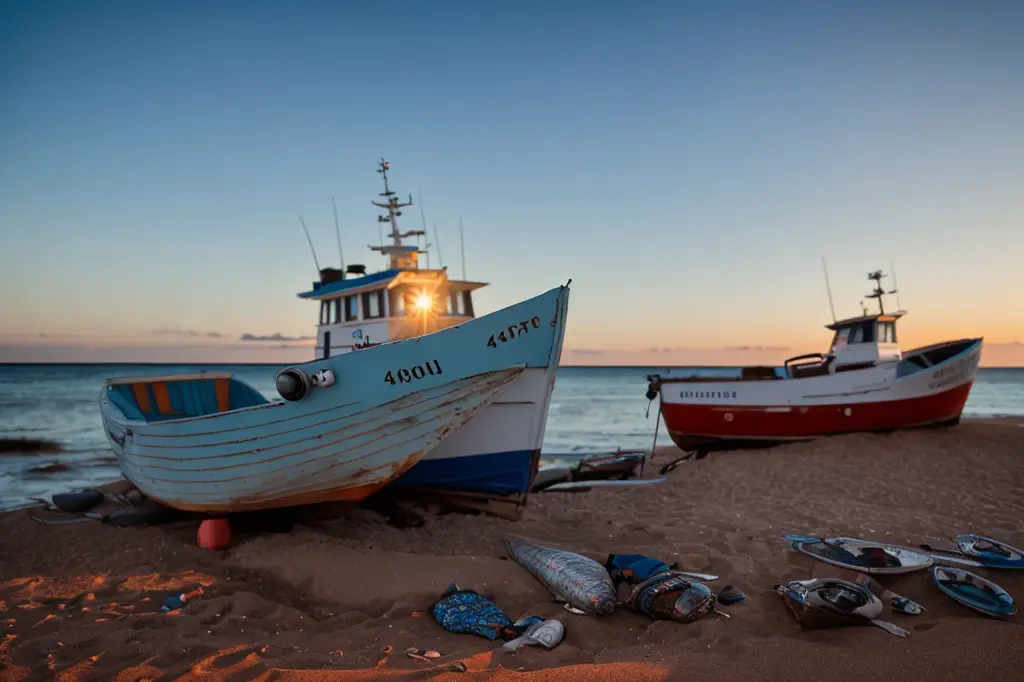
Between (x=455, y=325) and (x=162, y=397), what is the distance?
7864 mm

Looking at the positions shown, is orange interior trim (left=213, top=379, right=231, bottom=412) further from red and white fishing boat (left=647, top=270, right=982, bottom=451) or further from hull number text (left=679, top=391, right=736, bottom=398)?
hull number text (left=679, top=391, right=736, bottom=398)

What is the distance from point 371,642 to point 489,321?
3623 millimetres

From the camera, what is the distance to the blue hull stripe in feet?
24.8

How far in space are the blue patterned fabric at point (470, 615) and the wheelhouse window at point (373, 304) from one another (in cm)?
517

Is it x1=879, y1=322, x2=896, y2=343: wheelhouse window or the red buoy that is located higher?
x1=879, y1=322, x2=896, y2=343: wheelhouse window

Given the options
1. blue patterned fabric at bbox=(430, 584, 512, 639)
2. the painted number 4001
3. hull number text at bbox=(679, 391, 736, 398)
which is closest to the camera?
blue patterned fabric at bbox=(430, 584, 512, 639)

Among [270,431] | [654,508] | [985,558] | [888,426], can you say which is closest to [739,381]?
[888,426]

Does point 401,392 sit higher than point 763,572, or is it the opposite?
point 401,392

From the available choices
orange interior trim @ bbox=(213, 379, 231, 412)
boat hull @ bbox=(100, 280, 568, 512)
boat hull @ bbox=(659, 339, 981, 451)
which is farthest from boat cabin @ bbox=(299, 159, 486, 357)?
boat hull @ bbox=(659, 339, 981, 451)

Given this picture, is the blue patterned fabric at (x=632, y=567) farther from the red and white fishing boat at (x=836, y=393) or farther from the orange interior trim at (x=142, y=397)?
the orange interior trim at (x=142, y=397)

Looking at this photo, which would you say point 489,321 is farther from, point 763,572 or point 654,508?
point 654,508

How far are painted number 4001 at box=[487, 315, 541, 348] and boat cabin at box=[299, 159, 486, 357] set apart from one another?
2531 mm

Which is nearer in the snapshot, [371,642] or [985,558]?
[371,642]

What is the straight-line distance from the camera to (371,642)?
4594 mm
